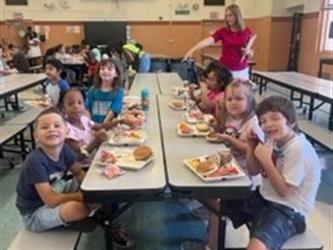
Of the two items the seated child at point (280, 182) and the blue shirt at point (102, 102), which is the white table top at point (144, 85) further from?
the seated child at point (280, 182)

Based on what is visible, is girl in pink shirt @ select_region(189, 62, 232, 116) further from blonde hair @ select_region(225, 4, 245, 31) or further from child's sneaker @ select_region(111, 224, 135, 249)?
child's sneaker @ select_region(111, 224, 135, 249)

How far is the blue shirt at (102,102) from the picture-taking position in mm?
3158

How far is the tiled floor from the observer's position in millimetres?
2418

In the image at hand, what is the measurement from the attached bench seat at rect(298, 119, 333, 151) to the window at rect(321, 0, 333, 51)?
544cm

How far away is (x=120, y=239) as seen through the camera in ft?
7.69

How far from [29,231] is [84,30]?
10.3 m

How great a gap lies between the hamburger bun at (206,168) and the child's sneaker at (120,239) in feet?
3.16

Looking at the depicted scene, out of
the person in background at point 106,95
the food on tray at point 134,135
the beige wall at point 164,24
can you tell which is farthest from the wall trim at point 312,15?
the food on tray at point 134,135

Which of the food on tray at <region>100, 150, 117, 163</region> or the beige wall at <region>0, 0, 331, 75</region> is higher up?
the beige wall at <region>0, 0, 331, 75</region>

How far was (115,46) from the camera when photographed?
36.0 feet

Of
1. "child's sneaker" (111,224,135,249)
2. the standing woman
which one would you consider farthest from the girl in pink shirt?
"child's sneaker" (111,224,135,249)

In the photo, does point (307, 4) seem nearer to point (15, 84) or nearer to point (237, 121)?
point (15, 84)

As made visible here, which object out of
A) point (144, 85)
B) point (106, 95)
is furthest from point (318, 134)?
point (144, 85)

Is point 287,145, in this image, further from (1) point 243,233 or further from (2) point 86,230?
(2) point 86,230
